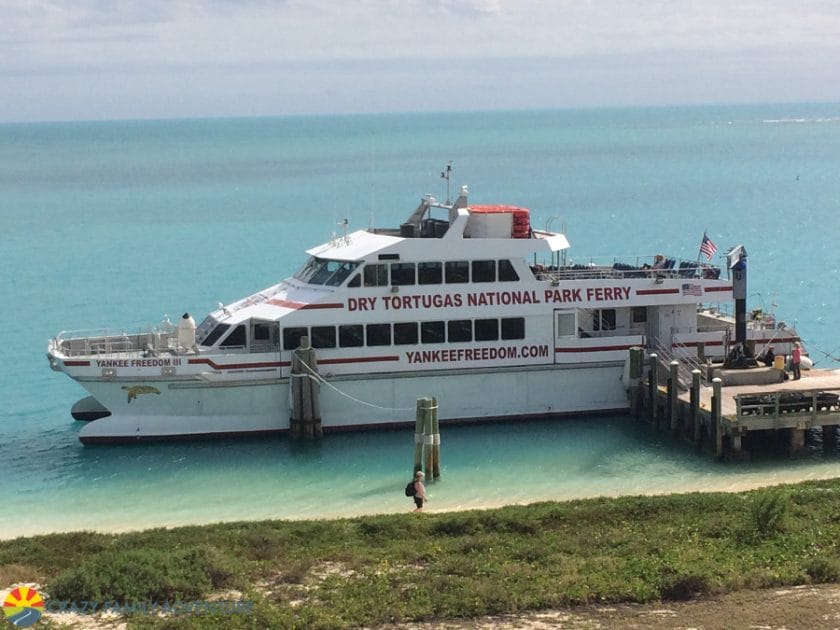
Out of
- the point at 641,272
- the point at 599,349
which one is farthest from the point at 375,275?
the point at 641,272

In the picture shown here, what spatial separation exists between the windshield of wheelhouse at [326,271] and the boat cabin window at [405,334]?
1.73 meters

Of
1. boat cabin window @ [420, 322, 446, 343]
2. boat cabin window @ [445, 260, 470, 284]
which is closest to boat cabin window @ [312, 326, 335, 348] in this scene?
boat cabin window @ [420, 322, 446, 343]

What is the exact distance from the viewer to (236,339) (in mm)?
31250

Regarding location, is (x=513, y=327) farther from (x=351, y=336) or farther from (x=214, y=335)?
(x=214, y=335)

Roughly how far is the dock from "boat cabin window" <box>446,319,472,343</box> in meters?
4.26

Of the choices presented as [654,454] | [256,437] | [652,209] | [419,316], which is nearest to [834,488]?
[654,454]

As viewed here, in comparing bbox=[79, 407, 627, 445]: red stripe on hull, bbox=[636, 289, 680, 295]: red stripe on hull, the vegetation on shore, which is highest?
bbox=[636, 289, 680, 295]: red stripe on hull

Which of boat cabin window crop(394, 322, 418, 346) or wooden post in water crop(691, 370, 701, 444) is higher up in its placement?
boat cabin window crop(394, 322, 418, 346)

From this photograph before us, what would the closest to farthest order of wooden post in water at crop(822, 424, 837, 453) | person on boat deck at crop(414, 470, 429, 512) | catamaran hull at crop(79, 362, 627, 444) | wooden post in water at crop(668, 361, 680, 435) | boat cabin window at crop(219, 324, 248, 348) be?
person on boat deck at crop(414, 470, 429, 512), wooden post in water at crop(822, 424, 837, 453), wooden post in water at crop(668, 361, 680, 435), catamaran hull at crop(79, 362, 627, 444), boat cabin window at crop(219, 324, 248, 348)

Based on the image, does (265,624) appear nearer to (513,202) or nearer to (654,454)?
(654,454)

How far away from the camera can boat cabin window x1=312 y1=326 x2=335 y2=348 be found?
3119 cm

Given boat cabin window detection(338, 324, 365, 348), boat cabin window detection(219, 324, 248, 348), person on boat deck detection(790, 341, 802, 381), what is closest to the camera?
boat cabin window detection(219, 324, 248, 348)

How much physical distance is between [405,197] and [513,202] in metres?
9.95

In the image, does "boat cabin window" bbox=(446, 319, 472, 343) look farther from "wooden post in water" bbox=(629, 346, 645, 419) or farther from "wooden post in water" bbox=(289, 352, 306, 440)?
"wooden post in water" bbox=(629, 346, 645, 419)
